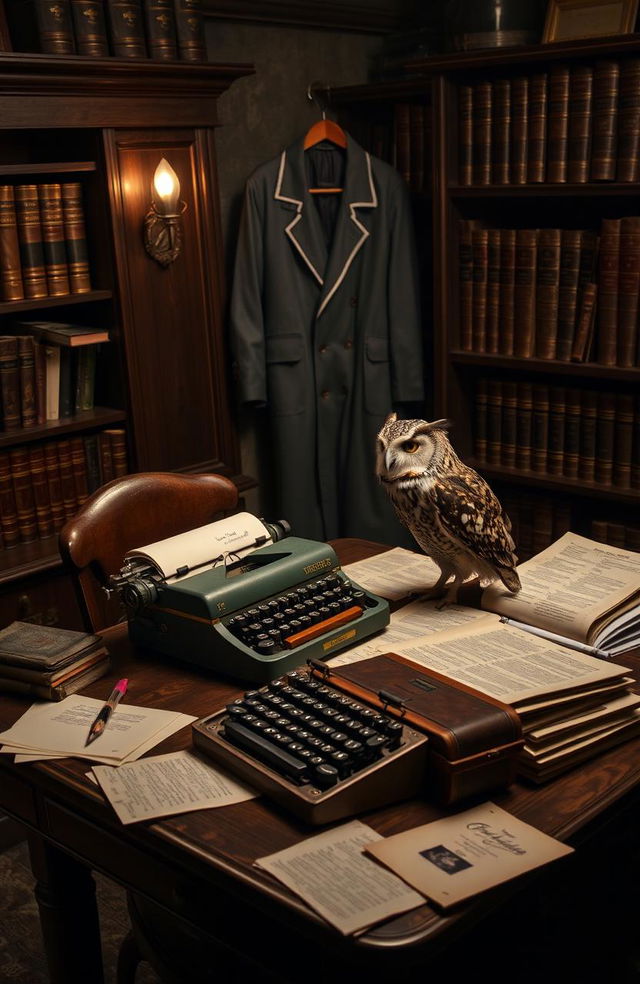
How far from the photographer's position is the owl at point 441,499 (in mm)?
1626

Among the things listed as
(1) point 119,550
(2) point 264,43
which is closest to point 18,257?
(1) point 119,550

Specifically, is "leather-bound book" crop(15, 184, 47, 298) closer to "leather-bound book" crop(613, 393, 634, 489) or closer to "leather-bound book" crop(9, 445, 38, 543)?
"leather-bound book" crop(9, 445, 38, 543)

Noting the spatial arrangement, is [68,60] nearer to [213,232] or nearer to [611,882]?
[213,232]

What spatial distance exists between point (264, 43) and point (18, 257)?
1.24 m

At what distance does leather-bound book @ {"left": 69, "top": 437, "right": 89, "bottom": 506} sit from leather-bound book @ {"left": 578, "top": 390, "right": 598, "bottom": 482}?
1.51 metres

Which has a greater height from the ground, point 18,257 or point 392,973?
point 18,257

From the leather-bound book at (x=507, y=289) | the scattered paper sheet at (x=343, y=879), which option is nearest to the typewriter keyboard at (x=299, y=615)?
the scattered paper sheet at (x=343, y=879)

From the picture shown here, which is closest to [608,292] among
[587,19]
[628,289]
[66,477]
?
[628,289]

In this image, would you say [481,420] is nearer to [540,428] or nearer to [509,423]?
[509,423]

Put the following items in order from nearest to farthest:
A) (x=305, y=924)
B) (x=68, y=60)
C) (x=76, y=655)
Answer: (x=305, y=924) < (x=76, y=655) < (x=68, y=60)

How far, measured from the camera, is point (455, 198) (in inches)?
122

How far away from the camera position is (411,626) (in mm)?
1687

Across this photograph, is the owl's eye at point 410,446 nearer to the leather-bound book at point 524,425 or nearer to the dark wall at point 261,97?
the leather-bound book at point 524,425

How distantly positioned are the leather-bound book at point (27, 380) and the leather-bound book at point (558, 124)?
1.56 m
